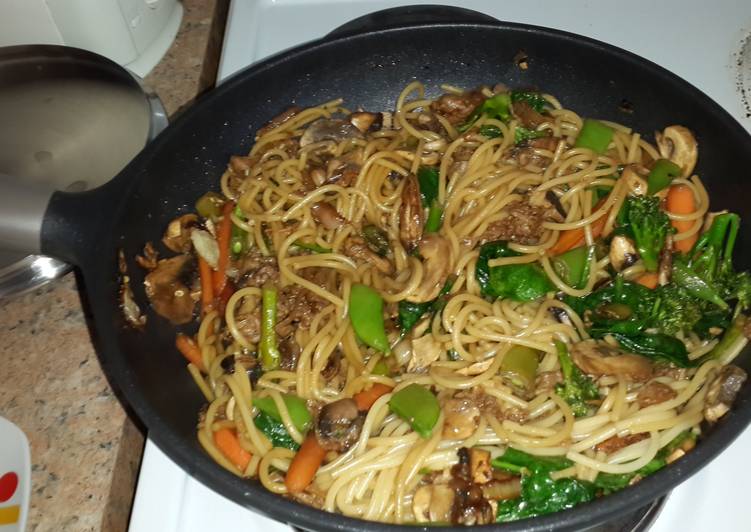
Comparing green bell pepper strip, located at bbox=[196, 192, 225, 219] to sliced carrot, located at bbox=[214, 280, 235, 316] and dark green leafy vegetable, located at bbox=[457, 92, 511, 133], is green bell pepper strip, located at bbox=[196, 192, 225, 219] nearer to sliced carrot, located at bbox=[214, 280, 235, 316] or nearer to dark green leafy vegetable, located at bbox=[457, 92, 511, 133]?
sliced carrot, located at bbox=[214, 280, 235, 316]

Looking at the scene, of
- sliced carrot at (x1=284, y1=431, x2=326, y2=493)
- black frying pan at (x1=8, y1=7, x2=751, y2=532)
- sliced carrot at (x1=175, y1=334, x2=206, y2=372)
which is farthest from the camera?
sliced carrot at (x1=175, y1=334, x2=206, y2=372)

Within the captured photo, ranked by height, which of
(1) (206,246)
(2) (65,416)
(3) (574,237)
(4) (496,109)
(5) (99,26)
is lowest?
(2) (65,416)

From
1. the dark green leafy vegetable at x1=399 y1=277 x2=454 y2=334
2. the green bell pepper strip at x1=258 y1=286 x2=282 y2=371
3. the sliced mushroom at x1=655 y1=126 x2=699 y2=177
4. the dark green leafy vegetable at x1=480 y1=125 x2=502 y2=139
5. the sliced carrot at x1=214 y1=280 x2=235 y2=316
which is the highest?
the sliced mushroom at x1=655 y1=126 x2=699 y2=177

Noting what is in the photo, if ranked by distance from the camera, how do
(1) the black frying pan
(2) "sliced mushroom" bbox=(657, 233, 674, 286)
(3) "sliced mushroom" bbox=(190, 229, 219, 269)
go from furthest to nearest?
(3) "sliced mushroom" bbox=(190, 229, 219, 269) < (2) "sliced mushroom" bbox=(657, 233, 674, 286) < (1) the black frying pan

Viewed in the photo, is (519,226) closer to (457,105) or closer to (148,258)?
(457,105)

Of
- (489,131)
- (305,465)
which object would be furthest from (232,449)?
(489,131)

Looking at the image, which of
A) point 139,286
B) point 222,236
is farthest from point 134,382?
point 222,236

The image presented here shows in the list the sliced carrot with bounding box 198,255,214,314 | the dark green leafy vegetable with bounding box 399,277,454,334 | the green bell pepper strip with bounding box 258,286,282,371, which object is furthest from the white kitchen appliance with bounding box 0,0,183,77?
the dark green leafy vegetable with bounding box 399,277,454,334
